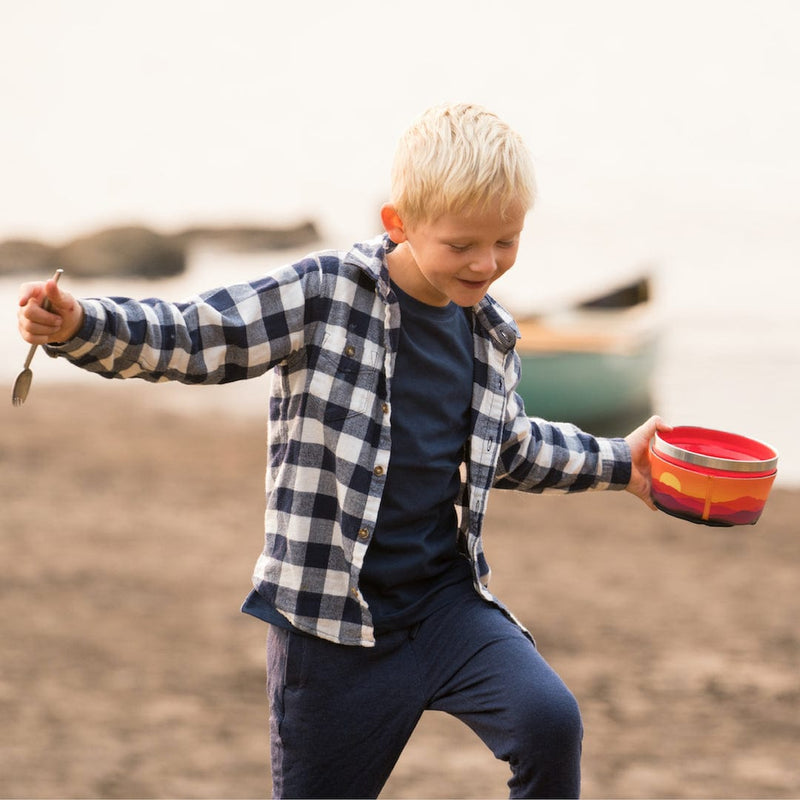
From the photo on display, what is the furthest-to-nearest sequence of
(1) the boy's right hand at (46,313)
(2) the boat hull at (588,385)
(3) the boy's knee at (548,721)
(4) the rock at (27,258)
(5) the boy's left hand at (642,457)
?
(4) the rock at (27,258) → (2) the boat hull at (588,385) → (5) the boy's left hand at (642,457) → (3) the boy's knee at (548,721) → (1) the boy's right hand at (46,313)

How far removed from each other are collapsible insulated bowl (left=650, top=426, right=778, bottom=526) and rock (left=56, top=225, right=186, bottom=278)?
46.0ft

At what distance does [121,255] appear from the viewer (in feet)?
51.5

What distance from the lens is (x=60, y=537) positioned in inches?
225

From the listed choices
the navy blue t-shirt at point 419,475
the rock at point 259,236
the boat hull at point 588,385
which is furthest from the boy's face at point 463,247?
the rock at point 259,236

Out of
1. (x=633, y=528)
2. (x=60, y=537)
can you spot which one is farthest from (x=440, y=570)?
(x=633, y=528)

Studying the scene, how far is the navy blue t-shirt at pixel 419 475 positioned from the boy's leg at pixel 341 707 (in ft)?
0.18

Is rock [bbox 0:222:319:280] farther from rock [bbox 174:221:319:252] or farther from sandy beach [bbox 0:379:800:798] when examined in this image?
sandy beach [bbox 0:379:800:798]

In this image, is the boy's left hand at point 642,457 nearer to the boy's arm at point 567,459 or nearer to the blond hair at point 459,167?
the boy's arm at point 567,459

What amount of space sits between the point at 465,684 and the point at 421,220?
2.39ft

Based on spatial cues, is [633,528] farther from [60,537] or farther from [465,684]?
[465,684]

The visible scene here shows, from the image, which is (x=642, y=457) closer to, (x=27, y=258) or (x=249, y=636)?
(x=249, y=636)

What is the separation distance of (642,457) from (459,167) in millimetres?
792

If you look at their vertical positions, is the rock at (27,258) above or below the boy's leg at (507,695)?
below

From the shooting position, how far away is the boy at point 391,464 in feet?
5.80
